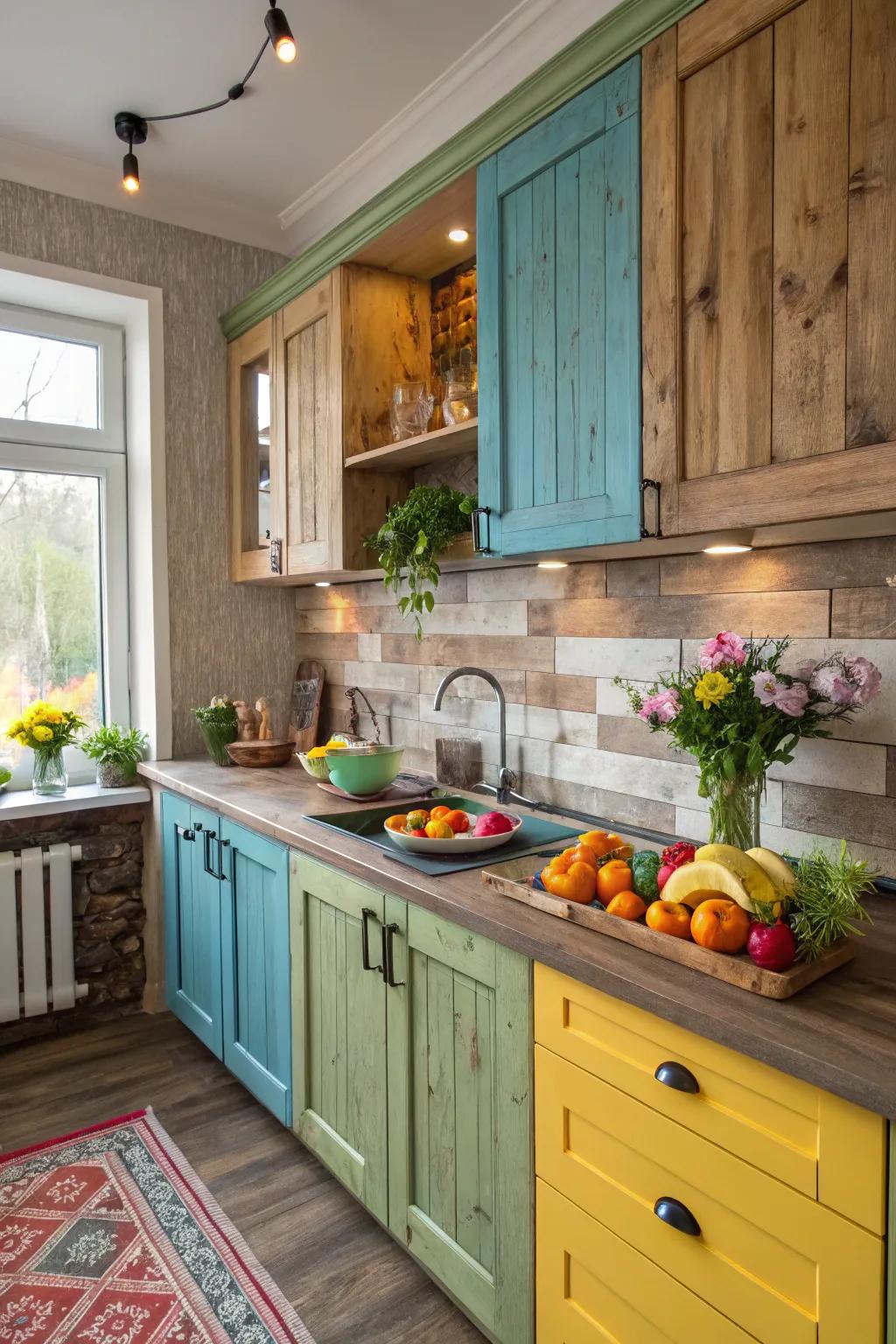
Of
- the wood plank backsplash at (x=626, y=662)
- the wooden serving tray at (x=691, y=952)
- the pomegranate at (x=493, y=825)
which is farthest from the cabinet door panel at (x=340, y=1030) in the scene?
the wood plank backsplash at (x=626, y=662)

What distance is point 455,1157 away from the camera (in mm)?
1598

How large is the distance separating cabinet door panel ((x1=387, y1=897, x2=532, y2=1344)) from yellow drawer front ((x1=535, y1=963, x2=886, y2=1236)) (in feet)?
0.38

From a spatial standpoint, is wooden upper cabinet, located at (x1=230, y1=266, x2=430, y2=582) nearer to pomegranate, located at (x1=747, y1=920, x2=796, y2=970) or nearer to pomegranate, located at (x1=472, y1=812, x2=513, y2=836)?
pomegranate, located at (x1=472, y1=812, x2=513, y2=836)

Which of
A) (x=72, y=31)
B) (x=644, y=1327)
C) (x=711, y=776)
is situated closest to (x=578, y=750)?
(x=711, y=776)

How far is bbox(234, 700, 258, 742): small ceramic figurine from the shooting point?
3051mm

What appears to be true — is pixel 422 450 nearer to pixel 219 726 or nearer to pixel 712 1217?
pixel 219 726

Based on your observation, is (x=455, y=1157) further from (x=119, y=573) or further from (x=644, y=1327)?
(x=119, y=573)

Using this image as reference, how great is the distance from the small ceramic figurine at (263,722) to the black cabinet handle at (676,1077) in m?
2.11

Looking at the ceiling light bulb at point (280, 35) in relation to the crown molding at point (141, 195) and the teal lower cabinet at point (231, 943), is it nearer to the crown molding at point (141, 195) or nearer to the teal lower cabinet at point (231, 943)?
the crown molding at point (141, 195)

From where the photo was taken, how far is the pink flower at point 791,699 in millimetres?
1444

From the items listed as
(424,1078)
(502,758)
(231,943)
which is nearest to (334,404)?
(502,758)

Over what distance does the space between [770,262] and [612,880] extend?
100 cm

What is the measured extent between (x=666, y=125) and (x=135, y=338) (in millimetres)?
2217

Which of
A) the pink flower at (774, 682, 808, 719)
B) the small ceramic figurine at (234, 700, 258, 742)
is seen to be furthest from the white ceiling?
the small ceramic figurine at (234, 700, 258, 742)
